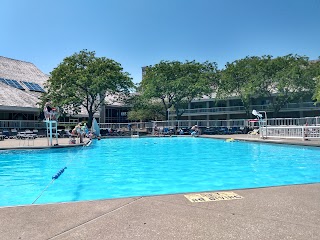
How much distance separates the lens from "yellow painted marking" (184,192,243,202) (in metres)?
4.74

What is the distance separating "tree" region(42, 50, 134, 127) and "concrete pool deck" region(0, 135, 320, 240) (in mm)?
28905

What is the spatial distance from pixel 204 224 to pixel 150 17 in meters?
19.3

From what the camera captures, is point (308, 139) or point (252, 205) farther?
point (308, 139)

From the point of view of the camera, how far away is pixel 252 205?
432 centimetres

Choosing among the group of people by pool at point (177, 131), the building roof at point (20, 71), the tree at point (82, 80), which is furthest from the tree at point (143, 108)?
the building roof at point (20, 71)

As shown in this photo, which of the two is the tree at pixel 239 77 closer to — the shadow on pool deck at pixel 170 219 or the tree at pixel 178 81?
the tree at pixel 178 81

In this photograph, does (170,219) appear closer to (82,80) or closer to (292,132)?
(292,132)

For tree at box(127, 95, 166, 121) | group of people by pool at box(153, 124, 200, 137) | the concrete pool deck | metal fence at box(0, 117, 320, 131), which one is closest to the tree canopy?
metal fence at box(0, 117, 320, 131)

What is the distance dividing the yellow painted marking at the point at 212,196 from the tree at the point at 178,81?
3348 cm

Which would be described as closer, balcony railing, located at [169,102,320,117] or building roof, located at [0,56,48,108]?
building roof, located at [0,56,48,108]

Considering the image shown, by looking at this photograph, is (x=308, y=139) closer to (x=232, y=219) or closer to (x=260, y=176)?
(x=260, y=176)

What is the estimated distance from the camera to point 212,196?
16.3 ft

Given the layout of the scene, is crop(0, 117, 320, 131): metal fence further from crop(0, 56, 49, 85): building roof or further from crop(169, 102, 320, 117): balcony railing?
crop(169, 102, 320, 117): balcony railing

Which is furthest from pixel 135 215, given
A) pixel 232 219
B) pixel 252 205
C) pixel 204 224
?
pixel 252 205
